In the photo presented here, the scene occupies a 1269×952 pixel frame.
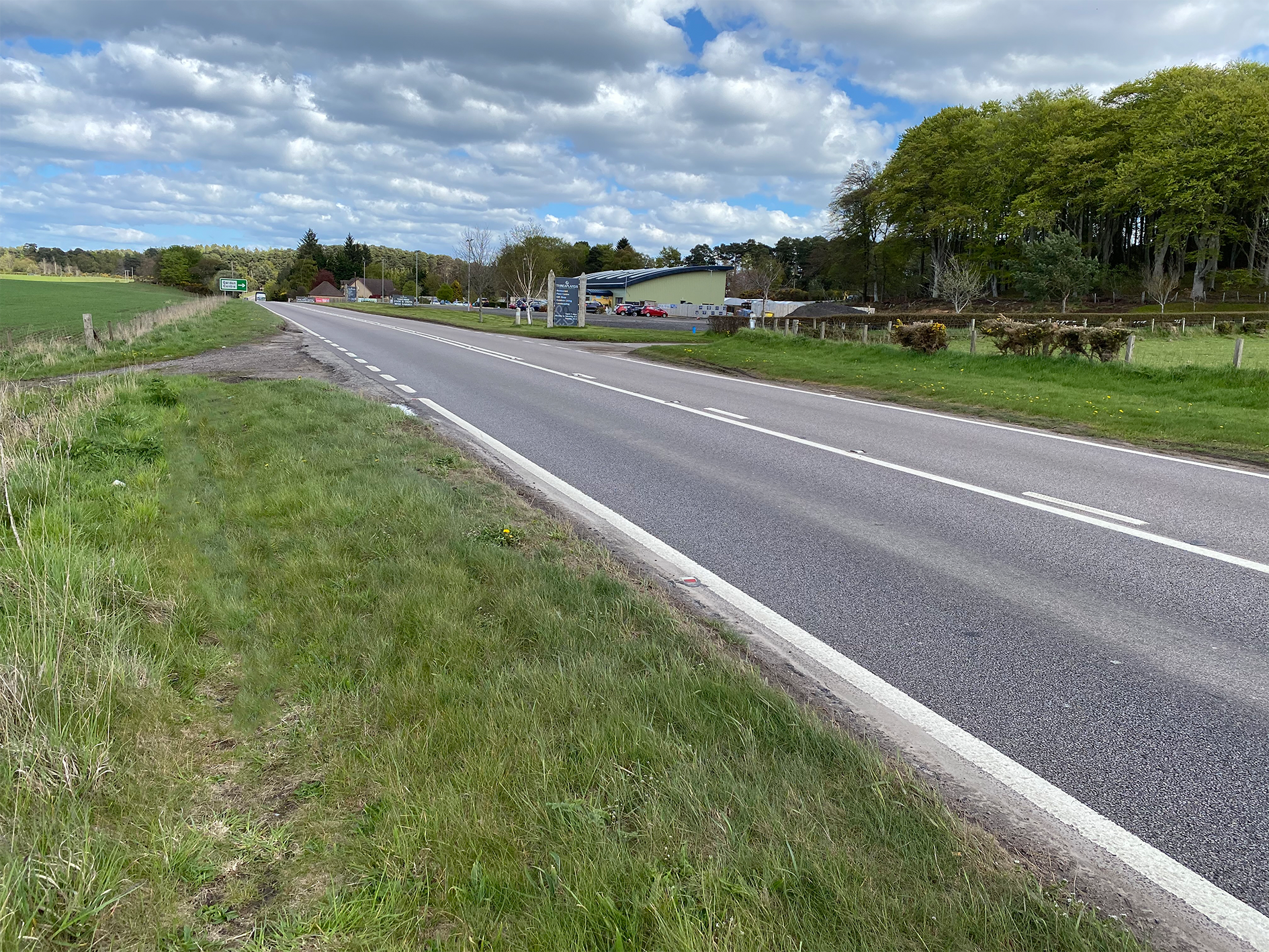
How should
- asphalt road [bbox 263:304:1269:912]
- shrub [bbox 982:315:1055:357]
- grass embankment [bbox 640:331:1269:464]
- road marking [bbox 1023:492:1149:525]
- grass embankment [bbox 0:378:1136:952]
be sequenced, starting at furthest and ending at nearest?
shrub [bbox 982:315:1055:357] → grass embankment [bbox 640:331:1269:464] → road marking [bbox 1023:492:1149:525] → asphalt road [bbox 263:304:1269:912] → grass embankment [bbox 0:378:1136:952]

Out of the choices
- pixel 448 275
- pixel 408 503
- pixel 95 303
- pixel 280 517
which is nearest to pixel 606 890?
pixel 408 503

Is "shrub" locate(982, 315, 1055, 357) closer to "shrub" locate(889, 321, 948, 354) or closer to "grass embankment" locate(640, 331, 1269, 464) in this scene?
"grass embankment" locate(640, 331, 1269, 464)

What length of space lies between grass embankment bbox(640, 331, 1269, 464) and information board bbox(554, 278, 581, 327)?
Result: 76.9ft

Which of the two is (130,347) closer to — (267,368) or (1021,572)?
(267,368)

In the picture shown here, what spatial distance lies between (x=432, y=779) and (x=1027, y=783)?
6.96 ft

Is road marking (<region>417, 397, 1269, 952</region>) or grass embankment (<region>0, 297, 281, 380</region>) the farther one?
grass embankment (<region>0, 297, 281, 380</region>)

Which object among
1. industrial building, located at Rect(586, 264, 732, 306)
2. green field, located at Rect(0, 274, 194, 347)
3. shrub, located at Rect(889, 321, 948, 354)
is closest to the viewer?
shrub, located at Rect(889, 321, 948, 354)

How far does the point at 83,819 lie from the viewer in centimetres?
245

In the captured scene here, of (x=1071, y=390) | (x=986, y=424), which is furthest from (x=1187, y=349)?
(x=986, y=424)

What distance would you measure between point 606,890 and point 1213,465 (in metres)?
9.34

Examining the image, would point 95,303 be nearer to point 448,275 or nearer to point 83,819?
point 83,819

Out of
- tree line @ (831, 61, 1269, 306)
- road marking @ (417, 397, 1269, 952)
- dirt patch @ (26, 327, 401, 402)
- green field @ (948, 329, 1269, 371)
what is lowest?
road marking @ (417, 397, 1269, 952)

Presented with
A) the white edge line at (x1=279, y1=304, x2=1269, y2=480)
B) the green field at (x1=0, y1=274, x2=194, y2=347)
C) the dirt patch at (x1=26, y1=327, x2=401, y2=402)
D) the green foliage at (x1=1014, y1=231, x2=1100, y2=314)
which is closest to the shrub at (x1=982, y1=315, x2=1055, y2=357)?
the white edge line at (x1=279, y1=304, x2=1269, y2=480)

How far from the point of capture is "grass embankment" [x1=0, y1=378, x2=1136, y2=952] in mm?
2092
